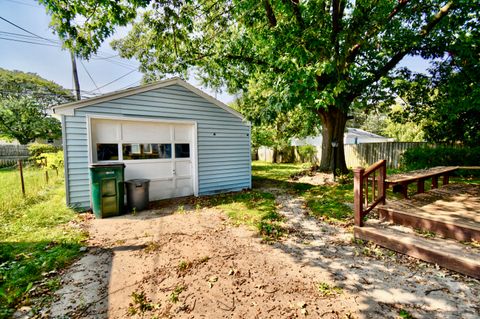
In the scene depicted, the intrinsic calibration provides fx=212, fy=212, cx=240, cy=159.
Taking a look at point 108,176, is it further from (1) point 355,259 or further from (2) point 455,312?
(2) point 455,312

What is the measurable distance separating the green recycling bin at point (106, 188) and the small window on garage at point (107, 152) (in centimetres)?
74

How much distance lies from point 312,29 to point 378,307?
5.98 meters

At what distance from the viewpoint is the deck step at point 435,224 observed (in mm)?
3051

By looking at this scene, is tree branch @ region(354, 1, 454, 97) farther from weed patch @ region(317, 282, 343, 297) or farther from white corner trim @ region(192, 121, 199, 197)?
weed patch @ region(317, 282, 343, 297)

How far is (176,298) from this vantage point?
2.30 m

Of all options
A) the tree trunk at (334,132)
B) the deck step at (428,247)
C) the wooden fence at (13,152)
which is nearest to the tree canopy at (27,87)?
the wooden fence at (13,152)

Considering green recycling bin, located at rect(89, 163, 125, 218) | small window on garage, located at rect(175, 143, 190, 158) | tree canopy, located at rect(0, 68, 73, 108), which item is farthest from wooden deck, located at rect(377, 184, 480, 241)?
tree canopy, located at rect(0, 68, 73, 108)

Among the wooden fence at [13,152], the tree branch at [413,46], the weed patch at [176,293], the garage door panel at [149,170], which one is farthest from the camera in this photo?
the wooden fence at [13,152]

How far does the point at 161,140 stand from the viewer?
6449mm

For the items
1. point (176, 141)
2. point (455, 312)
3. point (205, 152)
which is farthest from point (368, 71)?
point (455, 312)

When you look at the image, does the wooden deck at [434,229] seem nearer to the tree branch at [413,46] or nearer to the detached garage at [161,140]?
the detached garage at [161,140]

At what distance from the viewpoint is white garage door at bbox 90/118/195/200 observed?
18.3ft

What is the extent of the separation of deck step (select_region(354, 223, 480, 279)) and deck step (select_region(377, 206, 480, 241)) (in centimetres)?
15

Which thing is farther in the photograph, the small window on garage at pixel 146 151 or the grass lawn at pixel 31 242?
the small window on garage at pixel 146 151
